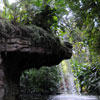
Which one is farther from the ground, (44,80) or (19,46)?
(19,46)

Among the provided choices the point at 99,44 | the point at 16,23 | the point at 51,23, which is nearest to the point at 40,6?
the point at 51,23

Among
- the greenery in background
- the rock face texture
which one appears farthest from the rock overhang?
the greenery in background

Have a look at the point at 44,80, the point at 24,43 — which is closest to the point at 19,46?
the point at 24,43

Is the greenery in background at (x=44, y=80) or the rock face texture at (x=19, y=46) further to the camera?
the greenery in background at (x=44, y=80)

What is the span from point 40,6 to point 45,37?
52.4 inches

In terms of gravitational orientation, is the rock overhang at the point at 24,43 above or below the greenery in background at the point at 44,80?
above

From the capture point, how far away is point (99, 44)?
14.7ft

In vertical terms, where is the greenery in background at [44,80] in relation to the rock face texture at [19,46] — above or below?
below

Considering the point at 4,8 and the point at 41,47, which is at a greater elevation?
the point at 4,8

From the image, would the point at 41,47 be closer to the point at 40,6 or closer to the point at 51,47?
the point at 51,47

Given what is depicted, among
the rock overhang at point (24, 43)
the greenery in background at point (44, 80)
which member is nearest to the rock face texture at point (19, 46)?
the rock overhang at point (24, 43)

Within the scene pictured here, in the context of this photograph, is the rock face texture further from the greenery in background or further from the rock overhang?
the greenery in background

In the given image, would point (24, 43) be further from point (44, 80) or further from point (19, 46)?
point (44, 80)

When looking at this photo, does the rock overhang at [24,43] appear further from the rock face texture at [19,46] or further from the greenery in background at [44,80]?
the greenery in background at [44,80]
